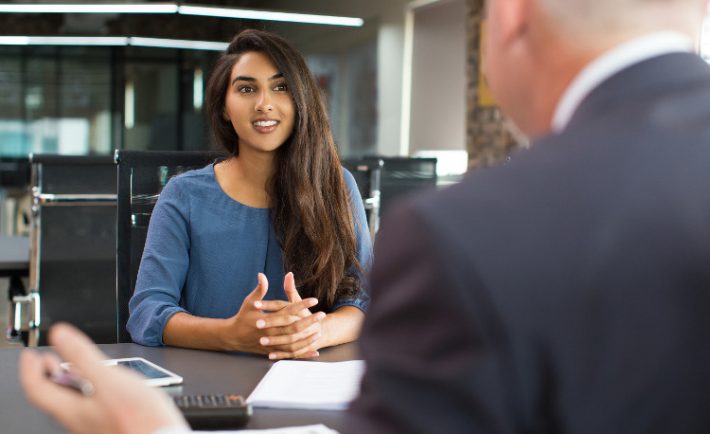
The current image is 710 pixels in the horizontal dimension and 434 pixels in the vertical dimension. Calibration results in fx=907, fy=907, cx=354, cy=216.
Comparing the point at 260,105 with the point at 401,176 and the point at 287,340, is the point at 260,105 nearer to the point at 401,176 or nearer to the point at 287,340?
the point at 287,340

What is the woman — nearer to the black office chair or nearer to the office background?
the black office chair

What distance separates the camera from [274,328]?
151 cm

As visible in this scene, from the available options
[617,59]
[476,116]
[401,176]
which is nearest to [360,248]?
[617,59]

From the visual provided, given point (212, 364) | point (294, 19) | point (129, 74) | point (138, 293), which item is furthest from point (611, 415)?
point (129, 74)

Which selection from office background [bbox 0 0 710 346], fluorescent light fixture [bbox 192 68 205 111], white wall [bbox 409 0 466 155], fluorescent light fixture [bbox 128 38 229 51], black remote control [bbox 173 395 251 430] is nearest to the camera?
black remote control [bbox 173 395 251 430]

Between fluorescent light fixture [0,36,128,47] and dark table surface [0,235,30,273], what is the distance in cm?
682

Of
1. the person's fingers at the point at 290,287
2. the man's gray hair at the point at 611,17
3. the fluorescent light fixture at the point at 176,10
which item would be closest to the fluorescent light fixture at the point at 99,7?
the fluorescent light fixture at the point at 176,10

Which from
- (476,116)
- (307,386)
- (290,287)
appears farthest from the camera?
(476,116)

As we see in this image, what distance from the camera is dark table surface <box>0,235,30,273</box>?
10.2 ft

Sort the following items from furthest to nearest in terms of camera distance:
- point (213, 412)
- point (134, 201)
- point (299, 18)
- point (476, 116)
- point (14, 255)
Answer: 1. point (299, 18)
2. point (476, 116)
3. point (14, 255)
4. point (134, 201)
5. point (213, 412)

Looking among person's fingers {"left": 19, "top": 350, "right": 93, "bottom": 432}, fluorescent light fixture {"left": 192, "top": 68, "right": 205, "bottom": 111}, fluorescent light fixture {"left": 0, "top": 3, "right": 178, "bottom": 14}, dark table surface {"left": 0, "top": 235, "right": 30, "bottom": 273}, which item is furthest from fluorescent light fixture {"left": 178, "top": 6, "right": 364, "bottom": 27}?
person's fingers {"left": 19, "top": 350, "right": 93, "bottom": 432}

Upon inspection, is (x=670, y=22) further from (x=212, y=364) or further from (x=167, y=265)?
(x=167, y=265)

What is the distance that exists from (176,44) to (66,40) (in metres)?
1.20

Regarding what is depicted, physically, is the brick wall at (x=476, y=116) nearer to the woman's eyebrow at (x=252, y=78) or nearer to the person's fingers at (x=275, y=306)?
the woman's eyebrow at (x=252, y=78)
